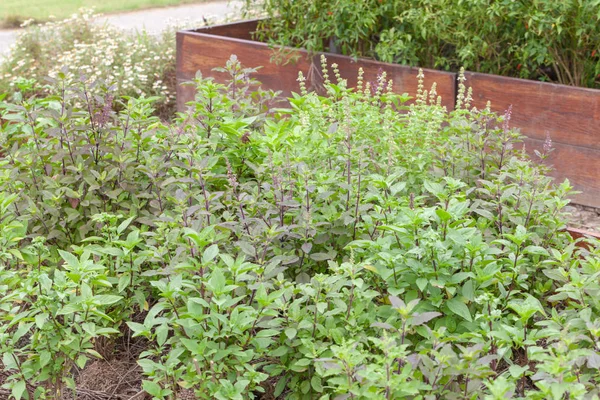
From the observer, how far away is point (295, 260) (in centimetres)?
259

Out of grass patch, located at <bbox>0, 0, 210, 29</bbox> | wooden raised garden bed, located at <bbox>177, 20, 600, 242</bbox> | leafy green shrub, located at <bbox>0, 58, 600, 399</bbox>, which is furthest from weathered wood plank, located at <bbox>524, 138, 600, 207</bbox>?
grass patch, located at <bbox>0, 0, 210, 29</bbox>

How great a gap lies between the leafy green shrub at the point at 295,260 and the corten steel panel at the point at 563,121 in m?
1.47

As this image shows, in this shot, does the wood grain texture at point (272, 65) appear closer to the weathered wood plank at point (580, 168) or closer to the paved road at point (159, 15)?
the weathered wood plank at point (580, 168)

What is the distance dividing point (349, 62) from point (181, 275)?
3.31 meters

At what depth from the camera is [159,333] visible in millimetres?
2377

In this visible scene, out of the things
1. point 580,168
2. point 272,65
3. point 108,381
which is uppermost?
point 272,65

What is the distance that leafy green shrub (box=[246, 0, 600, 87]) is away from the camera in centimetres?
470

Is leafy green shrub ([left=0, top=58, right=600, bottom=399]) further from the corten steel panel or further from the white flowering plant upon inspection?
the white flowering plant

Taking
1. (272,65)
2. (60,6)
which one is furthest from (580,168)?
(60,6)

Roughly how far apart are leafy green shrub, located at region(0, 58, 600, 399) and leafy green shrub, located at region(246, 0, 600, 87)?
1584 mm

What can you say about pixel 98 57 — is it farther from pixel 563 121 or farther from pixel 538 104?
pixel 563 121

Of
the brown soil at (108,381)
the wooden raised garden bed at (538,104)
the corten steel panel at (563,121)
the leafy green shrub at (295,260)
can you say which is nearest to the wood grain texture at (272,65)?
the wooden raised garden bed at (538,104)

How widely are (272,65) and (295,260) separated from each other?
11.2 feet

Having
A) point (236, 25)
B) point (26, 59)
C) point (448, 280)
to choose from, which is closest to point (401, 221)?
point (448, 280)
